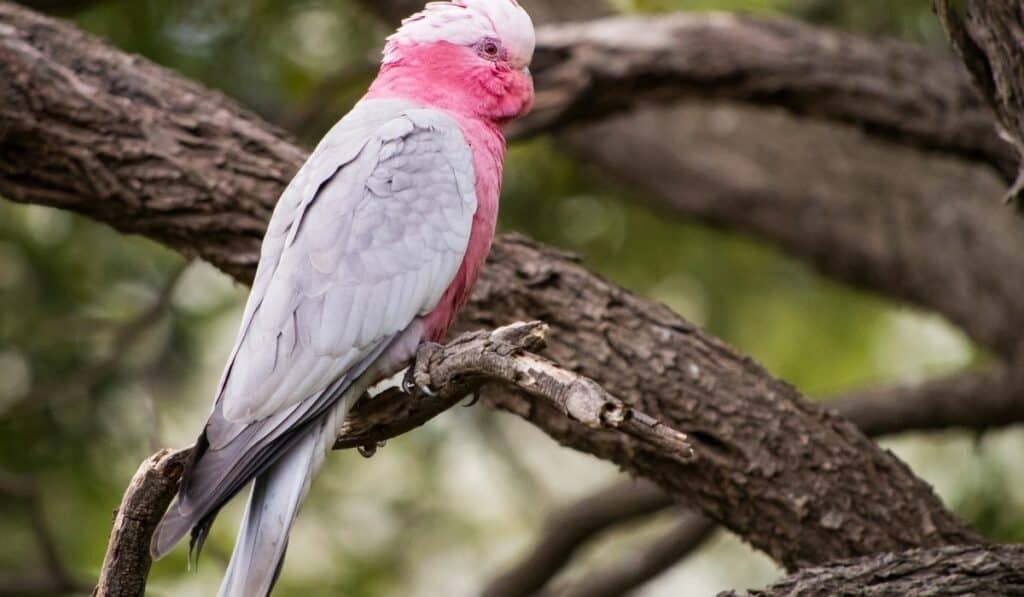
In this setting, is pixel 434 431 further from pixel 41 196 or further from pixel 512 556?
pixel 41 196

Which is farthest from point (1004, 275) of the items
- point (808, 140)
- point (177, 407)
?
point (177, 407)

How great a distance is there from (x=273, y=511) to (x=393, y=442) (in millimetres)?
4599

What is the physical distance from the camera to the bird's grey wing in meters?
3.52

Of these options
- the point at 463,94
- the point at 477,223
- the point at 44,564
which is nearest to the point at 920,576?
the point at 477,223

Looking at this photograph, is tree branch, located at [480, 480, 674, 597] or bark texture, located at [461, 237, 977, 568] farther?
tree branch, located at [480, 480, 674, 597]

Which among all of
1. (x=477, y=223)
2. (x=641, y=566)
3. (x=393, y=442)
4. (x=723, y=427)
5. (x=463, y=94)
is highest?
(x=463, y=94)

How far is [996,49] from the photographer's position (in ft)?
12.3

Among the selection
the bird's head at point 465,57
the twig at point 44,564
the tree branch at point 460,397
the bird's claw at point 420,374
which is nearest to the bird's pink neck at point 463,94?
the bird's head at point 465,57

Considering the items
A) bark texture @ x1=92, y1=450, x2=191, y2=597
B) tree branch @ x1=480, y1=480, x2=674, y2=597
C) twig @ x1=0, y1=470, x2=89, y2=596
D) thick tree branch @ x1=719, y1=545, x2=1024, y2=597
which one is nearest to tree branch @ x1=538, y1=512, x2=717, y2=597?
tree branch @ x1=480, y1=480, x2=674, y2=597

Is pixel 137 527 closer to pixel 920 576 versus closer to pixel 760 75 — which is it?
pixel 920 576

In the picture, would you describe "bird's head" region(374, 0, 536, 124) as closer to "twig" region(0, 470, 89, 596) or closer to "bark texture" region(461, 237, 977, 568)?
"bark texture" region(461, 237, 977, 568)

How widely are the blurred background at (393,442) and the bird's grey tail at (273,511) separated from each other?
2.33 meters

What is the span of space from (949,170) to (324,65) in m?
3.47

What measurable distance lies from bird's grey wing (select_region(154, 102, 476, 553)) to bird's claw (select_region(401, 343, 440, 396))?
99 mm
